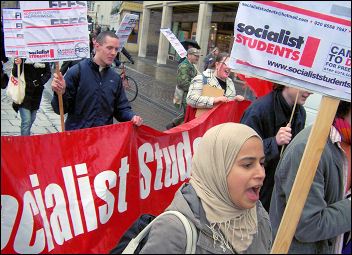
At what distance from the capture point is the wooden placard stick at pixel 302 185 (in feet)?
4.91

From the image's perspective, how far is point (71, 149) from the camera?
8.54 feet

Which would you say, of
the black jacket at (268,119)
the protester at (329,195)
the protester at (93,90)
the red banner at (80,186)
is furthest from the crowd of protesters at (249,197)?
the protester at (93,90)

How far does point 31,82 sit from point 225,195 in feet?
14.3

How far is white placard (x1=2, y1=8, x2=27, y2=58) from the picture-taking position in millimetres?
5242

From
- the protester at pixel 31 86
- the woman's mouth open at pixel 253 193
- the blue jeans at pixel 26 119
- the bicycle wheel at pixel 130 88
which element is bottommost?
the bicycle wheel at pixel 130 88

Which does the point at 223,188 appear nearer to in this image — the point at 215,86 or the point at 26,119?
the point at 215,86

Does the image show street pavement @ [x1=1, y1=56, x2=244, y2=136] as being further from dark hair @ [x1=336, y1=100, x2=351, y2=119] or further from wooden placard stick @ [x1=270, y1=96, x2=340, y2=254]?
wooden placard stick @ [x1=270, y1=96, x2=340, y2=254]

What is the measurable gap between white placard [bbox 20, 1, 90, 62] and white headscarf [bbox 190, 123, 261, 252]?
1488 millimetres

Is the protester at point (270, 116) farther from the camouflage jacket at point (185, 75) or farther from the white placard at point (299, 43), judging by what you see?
the camouflage jacket at point (185, 75)

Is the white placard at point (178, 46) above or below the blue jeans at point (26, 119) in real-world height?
above

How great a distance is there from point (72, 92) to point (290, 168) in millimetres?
2278

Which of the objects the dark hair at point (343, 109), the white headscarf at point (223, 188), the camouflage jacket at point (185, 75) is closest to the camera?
the white headscarf at point (223, 188)

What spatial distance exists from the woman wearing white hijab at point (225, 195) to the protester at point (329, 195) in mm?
269

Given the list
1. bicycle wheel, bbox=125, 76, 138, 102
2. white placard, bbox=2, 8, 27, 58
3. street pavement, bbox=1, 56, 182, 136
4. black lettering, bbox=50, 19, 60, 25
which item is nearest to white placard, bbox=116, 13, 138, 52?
white placard, bbox=2, 8, 27, 58
